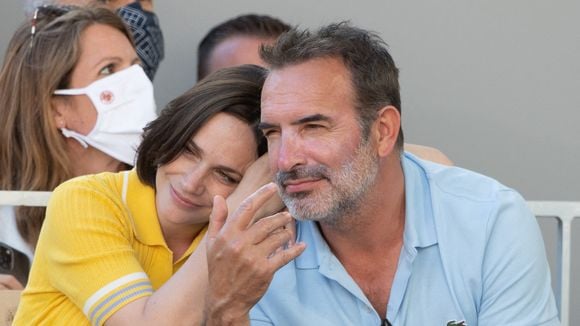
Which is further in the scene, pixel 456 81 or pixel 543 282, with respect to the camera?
pixel 456 81

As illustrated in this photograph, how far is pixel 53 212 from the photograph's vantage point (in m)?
3.21

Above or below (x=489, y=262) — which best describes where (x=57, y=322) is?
below

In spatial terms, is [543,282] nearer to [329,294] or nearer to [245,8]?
[329,294]

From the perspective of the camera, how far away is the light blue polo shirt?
3.05m

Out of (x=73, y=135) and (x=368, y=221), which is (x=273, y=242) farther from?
(x=73, y=135)

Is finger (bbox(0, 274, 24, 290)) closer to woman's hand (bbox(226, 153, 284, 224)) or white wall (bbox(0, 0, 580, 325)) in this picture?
woman's hand (bbox(226, 153, 284, 224))

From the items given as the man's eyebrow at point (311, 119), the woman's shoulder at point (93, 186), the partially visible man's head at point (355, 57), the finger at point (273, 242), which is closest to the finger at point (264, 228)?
the finger at point (273, 242)

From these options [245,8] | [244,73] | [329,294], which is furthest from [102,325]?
[245,8]

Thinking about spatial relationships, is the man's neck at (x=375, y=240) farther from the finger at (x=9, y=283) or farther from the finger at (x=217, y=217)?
the finger at (x=9, y=283)

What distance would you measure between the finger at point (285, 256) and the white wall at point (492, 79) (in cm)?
251

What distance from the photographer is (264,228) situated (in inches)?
111

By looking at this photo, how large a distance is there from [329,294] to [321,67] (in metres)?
0.61

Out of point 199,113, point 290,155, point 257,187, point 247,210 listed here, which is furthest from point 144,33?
point 247,210

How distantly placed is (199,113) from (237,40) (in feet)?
6.07
